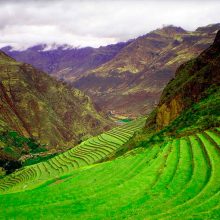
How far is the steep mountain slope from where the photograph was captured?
6462 inches

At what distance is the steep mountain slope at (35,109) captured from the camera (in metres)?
164

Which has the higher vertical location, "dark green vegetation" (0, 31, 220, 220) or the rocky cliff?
the rocky cliff

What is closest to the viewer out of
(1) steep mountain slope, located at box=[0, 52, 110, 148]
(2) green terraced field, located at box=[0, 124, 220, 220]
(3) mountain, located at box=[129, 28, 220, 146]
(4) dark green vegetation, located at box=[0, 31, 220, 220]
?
(2) green terraced field, located at box=[0, 124, 220, 220]

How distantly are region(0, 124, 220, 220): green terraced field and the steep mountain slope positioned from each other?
131 meters

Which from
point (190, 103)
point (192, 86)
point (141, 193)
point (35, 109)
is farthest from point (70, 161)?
point (35, 109)

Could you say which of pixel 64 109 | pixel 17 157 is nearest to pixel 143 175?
pixel 17 157

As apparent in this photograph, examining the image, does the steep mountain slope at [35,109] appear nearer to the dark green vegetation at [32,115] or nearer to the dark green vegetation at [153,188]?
the dark green vegetation at [32,115]

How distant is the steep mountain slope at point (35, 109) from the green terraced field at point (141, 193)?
131040mm

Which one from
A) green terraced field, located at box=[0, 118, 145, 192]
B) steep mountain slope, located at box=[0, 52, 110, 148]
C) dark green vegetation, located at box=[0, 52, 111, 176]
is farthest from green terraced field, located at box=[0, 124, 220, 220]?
steep mountain slope, located at box=[0, 52, 110, 148]

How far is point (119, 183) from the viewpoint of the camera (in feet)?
79.7

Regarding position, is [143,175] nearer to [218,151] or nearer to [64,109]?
[218,151]

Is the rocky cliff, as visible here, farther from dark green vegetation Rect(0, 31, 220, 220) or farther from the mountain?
dark green vegetation Rect(0, 31, 220, 220)

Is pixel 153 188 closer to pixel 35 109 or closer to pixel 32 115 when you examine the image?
pixel 32 115

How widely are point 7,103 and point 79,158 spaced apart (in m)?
106
